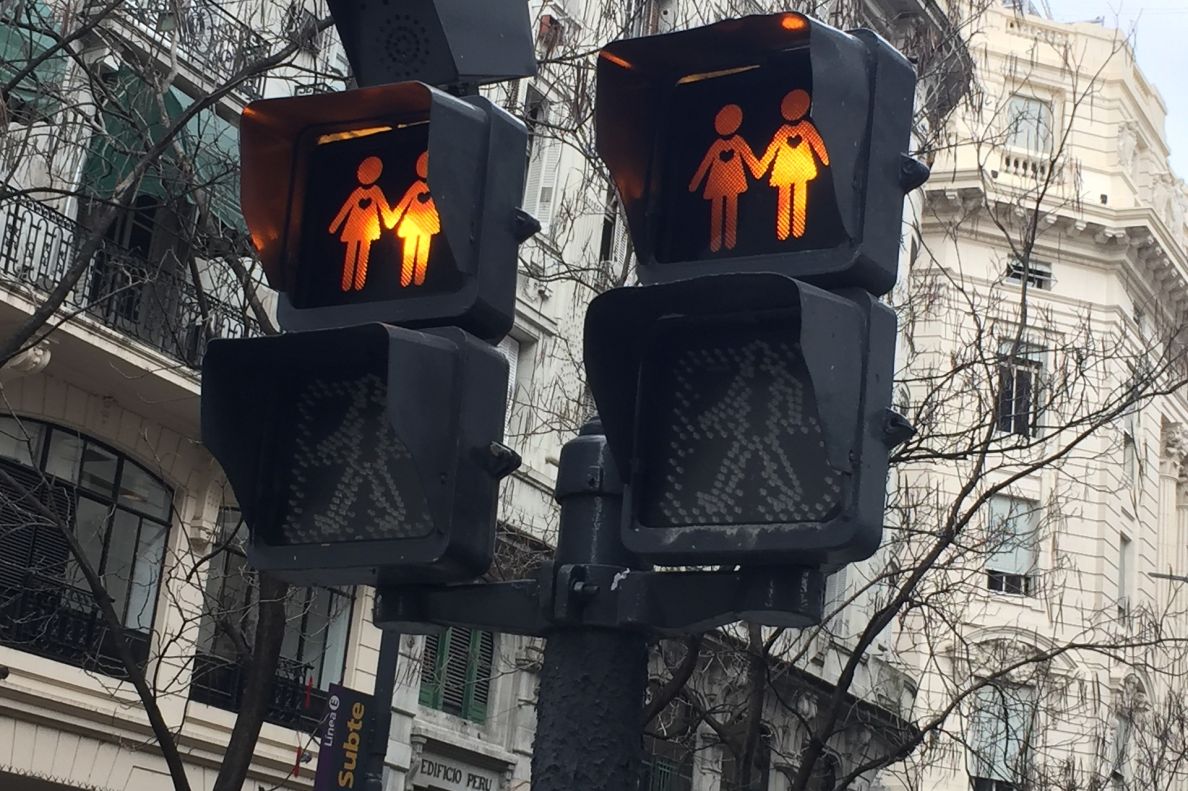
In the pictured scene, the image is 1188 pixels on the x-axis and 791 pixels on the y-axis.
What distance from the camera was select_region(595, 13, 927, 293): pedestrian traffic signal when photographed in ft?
11.4

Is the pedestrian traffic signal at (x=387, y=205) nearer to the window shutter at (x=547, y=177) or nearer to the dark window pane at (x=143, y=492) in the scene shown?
the dark window pane at (x=143, y=492)

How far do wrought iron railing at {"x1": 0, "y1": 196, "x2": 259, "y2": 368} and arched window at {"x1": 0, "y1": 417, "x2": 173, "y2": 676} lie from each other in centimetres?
136

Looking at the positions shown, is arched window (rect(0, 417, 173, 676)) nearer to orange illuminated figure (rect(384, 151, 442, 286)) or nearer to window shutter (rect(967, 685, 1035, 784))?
window shutter (rect(967, 685, 1035, 784))

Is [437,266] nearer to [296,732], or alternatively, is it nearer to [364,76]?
[364,76]

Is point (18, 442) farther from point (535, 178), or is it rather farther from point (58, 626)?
point (535, 178)

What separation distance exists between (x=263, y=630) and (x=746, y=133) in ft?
34.1

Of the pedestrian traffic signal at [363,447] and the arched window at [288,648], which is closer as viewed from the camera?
the pedestrian traffic signal at [363,447]

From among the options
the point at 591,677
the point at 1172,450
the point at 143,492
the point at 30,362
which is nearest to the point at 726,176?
the point at 591,677

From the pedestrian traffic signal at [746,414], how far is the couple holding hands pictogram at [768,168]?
0.80 feet

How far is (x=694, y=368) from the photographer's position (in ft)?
11.7

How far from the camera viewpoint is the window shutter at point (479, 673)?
2552 cm

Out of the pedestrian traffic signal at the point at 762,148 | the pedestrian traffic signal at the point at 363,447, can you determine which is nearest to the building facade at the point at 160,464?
the pedestrian traffic signal at the point at 363,447

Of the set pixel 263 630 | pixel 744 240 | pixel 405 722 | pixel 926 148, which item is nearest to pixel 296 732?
pixel 405 722

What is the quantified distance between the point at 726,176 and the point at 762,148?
0.32 feet
